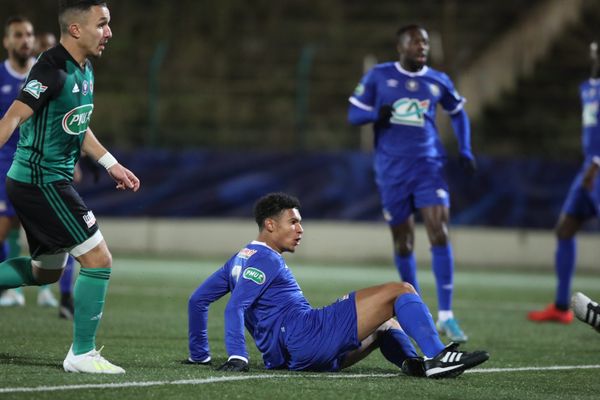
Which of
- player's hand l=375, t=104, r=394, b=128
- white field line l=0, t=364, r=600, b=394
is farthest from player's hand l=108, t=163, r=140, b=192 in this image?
player's hand l=375, t=104, r=394, b=128

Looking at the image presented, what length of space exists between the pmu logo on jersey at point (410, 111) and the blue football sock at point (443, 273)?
3.65 ft

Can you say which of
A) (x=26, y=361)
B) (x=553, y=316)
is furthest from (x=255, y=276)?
(x=553, y=316)

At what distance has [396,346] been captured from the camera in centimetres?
666

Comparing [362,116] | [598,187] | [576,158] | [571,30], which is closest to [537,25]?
[571,30]

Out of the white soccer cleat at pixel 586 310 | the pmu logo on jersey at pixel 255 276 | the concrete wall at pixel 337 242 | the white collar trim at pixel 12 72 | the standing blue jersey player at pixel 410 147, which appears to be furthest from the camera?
the concrete wall at pixel 337 242

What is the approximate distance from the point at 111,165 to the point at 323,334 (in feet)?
5.20

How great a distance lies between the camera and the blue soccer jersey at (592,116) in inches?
427

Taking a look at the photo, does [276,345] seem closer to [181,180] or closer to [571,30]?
[181,180]

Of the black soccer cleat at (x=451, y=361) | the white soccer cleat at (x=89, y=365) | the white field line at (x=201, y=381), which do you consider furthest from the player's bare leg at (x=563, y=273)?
the white soccer cleat at (x=89, y=365)

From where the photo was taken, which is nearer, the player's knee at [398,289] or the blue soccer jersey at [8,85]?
the player's knee at [398,289]

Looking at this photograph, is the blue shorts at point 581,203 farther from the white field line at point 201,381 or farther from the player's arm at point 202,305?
the player's arm at point 202,305

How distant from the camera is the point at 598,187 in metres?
10.8

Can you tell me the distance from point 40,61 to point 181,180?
11408mm

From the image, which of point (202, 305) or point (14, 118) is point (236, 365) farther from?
point (14, 118)
